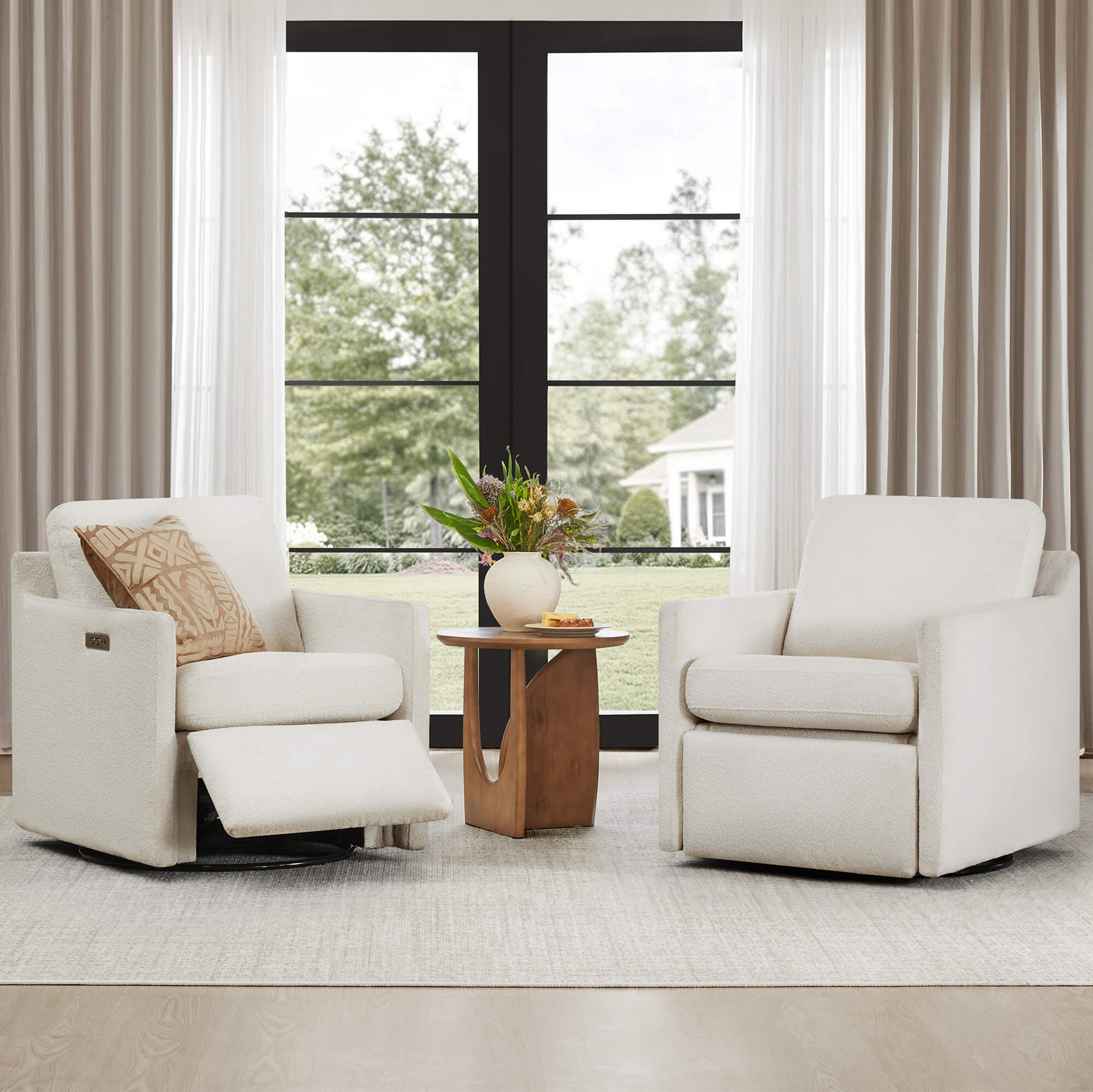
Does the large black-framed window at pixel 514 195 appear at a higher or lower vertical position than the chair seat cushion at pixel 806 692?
higher

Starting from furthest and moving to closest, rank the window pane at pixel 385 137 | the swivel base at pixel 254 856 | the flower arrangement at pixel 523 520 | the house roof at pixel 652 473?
1. the window pane at pixel 385 137
2. the house roof at pixel 652 473
3. the flower arrangement at pixel 523 520
4. the swivel base at pixel 254 856

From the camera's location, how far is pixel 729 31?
4805 millimetres

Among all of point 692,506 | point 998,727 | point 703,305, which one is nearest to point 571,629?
point 998,727

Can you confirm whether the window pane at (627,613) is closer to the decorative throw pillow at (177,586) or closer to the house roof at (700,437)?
the house roof at (700,437)

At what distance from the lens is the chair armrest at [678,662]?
10.5ft

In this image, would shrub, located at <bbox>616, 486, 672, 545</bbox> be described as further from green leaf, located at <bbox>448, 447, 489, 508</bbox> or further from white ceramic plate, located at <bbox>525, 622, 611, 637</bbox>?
white ceramic plate, located at <bbox>525, 622, 611, 637</bbox>

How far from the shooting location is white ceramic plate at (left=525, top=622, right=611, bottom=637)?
3.46 m

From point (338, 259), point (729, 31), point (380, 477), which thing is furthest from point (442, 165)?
point (729, 31)

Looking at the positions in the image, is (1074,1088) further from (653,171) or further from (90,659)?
(653,171)

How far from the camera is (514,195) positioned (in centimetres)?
480

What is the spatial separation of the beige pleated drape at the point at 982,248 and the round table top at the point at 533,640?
5.47 feet

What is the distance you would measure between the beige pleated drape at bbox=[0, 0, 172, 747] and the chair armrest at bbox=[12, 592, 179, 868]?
55.6 inches

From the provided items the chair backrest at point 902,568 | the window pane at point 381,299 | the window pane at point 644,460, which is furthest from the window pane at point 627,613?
the chair backrest at point 902,568

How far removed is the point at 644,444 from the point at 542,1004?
5.45 metres
